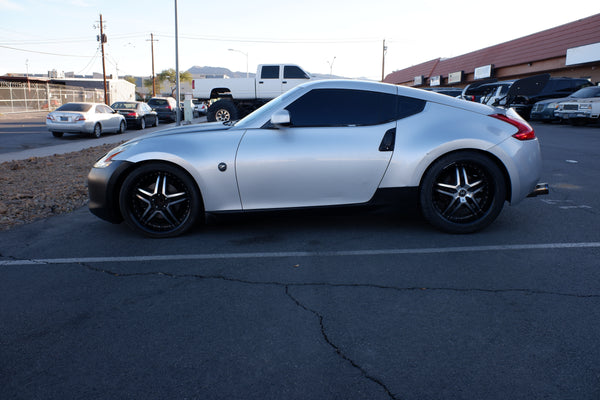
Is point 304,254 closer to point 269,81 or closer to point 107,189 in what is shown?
point 107,189

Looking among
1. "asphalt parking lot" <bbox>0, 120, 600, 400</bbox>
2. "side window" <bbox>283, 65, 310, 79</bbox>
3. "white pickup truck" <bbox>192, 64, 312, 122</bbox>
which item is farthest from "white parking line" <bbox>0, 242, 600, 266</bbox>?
"side window" <bbox>283, 65, 310, 79</bbox>

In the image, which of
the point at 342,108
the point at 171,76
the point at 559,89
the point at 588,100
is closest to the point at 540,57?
the point at 559,89

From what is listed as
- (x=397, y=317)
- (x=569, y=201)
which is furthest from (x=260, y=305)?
(x=569, y=201)

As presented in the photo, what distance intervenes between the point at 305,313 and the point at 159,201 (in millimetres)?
2333

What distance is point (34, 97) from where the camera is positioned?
1807 inches

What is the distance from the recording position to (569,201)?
6281 mm

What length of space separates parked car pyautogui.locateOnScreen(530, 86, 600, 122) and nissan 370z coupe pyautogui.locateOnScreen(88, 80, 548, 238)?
16981mm

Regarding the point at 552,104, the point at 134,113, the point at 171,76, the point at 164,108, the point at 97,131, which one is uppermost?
the point at 171,76

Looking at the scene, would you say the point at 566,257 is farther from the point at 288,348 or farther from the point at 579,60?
the point at 579,60

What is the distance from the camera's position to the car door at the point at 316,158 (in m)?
4.68

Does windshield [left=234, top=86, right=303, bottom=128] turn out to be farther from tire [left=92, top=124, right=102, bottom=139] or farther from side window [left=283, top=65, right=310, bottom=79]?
tire [left=92, top=124, right=102, bottom=139]

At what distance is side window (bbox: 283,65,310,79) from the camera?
20000 millimetres

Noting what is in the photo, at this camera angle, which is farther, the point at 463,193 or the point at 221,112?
the point at 221,112

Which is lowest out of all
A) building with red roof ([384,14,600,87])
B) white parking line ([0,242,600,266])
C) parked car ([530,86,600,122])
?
white parking line ([0,242,600,266])
